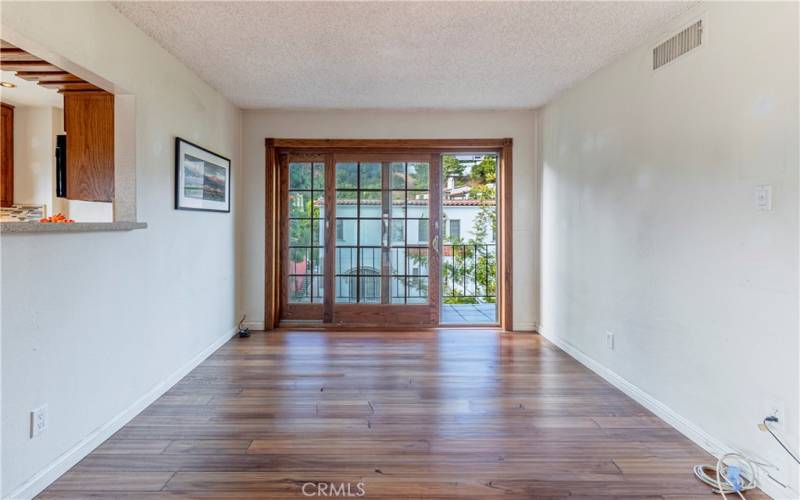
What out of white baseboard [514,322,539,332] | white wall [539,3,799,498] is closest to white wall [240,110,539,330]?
white baseboard [514,322,539,332]

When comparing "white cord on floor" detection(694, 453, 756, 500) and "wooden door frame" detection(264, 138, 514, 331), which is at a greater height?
"wooden door frame" detection(264, 138, 514, 331)

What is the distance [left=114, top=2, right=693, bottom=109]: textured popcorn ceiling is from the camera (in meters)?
2.37

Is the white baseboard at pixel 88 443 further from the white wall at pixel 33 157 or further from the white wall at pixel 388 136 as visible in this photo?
the white wall at pixel 33 157

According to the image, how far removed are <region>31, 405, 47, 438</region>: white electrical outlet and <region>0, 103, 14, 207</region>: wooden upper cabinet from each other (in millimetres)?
3311

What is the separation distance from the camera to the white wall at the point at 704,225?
1.76 metres

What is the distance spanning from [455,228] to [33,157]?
562 centimetres

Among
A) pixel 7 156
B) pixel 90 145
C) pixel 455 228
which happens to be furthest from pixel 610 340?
pixel 7 156

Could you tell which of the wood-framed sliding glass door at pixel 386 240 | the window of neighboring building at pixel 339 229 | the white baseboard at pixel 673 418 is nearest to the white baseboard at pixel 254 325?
the wood-framed sliding glass door at pixel 386 240

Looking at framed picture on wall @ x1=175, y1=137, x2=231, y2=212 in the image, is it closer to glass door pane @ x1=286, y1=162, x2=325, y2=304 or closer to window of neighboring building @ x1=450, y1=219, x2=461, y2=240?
glass door pane @ x1=286, y1=162, x2=325, y2=304

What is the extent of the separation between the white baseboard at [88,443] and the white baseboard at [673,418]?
3011 millimetres

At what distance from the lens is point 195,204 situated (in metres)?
3.30

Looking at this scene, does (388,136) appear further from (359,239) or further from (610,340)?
(610,340)

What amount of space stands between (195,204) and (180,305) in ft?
2.57

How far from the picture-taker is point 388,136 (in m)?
4.46
